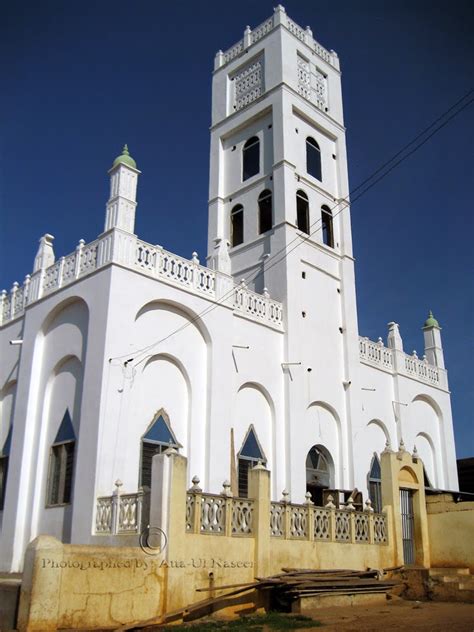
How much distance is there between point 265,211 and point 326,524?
10.8 meters

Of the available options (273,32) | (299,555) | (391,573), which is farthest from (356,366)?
(273,32)

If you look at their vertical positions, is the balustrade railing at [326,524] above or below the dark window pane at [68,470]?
below

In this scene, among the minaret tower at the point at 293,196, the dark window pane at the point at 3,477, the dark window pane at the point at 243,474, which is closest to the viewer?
the dark window pane at the point at 3,477

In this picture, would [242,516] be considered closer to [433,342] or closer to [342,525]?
[342,525]

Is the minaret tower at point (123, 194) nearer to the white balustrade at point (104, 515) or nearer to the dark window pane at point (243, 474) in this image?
the white balustrade at point (104, 515)

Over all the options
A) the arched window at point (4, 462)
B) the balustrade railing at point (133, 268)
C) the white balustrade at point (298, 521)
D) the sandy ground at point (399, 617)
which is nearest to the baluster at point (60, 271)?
the balustrade railing at point (133, 268)

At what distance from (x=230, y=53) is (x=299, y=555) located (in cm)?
1884

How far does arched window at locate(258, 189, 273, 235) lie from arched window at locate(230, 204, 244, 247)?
79 cm

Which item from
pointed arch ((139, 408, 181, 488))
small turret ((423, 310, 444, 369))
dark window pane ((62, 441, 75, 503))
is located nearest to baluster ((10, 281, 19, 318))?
dark window pane ((62, 441, 75, 503))

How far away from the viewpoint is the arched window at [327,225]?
22.2 metres

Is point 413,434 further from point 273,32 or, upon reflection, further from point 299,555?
point 273,32

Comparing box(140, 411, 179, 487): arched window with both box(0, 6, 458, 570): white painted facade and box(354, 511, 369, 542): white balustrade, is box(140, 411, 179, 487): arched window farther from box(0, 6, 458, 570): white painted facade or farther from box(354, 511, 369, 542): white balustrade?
box(354, 511, 369, 542): white balustrade

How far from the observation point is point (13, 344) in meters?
17.2

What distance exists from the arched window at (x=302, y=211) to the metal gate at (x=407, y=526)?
28.5 ft
